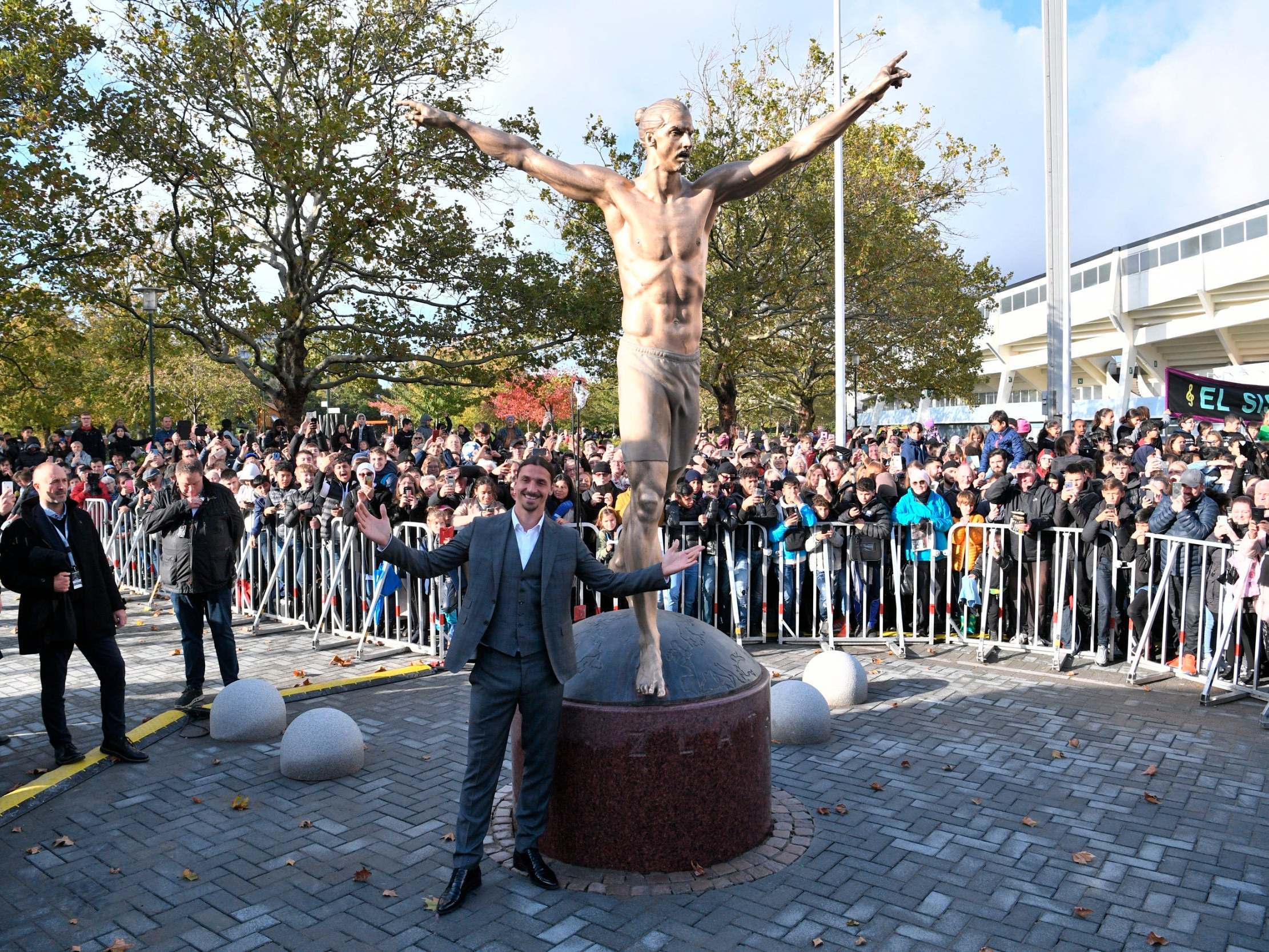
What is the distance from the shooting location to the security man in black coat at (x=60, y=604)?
6.61 meters

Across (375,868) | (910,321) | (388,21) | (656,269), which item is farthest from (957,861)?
(910,321)

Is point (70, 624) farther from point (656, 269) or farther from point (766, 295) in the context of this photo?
point (766, 295)

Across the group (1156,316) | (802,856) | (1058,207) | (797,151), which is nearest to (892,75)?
(797,151)

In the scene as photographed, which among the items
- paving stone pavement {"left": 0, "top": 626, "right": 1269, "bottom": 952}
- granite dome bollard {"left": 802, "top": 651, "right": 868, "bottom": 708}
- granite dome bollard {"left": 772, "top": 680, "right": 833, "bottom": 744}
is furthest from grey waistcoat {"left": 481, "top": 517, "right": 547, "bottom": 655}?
granite dome bollard {"left": 802, "top": 651, "right": 868, "bottom": 708}

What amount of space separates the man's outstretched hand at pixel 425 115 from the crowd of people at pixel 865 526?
3.81m

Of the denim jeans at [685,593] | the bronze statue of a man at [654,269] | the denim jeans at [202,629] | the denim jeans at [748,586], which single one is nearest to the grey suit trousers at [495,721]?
the bronze statue of a man at [654,269]

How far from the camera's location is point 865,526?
32.6 ft

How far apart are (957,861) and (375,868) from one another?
298cm

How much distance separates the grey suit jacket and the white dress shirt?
26 mm

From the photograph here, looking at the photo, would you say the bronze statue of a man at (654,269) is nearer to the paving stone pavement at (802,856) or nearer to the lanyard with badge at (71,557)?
the paving stone pavement at (802,856)

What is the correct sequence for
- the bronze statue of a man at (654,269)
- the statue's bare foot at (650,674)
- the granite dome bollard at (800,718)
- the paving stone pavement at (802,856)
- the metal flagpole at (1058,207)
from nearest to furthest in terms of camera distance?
1. the paving stone pavement at (802,856)
2. the statue's bare foot at (650,674)
3. the bronze statue of a man at (654,269)
4. the granite dome bollard at (800,718)
5. the metal flagpole at (1058,207)

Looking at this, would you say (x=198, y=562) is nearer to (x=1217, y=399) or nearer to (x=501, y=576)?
(x=501, y=576)

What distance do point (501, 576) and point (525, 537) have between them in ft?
0.73

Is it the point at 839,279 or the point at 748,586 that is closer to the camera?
the point at 748,586
